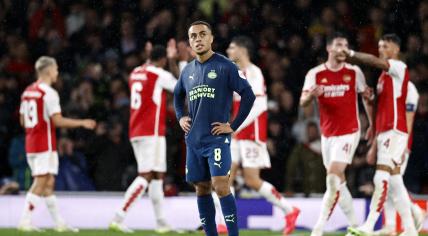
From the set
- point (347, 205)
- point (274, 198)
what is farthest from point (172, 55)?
point (347, 205)

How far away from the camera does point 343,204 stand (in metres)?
12.0

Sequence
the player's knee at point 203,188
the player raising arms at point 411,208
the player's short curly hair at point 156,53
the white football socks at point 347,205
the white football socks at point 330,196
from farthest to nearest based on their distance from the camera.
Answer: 1. the player's short curly hair at point 156,53
2. the player raising arms at point 411,208
3. the white football socks at point 347,205
4. the white football socks at point 330,196
5. the player's knee at point 203,188

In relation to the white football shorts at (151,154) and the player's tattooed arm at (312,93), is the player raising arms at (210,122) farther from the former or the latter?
the white football shorts at (151,154)

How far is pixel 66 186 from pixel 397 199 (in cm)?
566

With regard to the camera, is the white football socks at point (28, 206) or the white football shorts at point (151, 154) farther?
the white football shorts at point (151, 154)

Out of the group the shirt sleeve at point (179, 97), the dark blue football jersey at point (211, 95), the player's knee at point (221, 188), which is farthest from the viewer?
the shirt sleeve at point (179, 97)

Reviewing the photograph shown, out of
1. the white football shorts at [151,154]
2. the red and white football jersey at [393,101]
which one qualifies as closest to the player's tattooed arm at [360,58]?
the red and white football jersey at [393,101]

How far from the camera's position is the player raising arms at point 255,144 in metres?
12.7

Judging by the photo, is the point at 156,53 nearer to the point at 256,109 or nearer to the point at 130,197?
the point at 256,109

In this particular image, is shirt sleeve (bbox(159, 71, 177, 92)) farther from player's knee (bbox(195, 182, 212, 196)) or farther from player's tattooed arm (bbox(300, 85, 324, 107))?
player's knee (bbox(195, 182, 212, 196))

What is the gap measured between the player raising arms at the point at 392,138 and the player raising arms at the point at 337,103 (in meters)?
0.26

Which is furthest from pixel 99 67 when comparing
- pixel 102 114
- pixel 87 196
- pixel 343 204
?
pixel 343 204

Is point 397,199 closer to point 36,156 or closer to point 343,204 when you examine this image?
point 343,204

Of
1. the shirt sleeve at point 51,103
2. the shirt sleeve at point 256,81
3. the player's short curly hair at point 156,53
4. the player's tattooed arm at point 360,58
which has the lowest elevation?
the shirt sleeve at point 51,103
